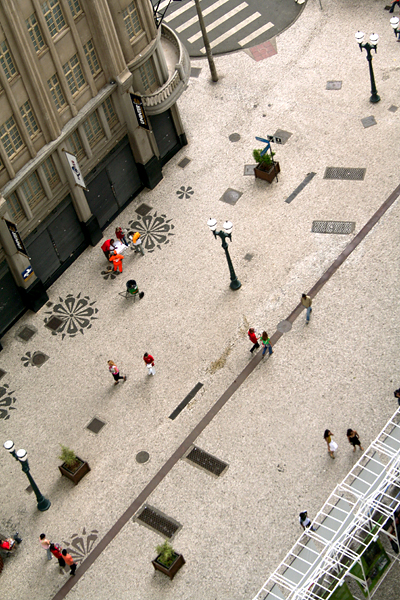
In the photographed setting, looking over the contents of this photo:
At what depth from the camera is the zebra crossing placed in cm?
4659

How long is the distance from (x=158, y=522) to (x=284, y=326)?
30.7 feet

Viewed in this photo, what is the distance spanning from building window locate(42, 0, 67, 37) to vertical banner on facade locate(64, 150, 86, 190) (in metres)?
4.82

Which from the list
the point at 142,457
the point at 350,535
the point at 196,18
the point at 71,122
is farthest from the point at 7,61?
the point at 350,535

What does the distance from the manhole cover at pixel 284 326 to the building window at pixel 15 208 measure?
11.3 metres

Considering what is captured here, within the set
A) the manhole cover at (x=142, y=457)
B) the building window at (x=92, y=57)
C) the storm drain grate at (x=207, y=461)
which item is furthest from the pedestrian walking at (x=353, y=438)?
the building window at (x=92, y=57)

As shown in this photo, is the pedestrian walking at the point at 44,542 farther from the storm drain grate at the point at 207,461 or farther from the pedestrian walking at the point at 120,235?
the pedestrian walking at the point at 120,235

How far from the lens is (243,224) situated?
126 feet

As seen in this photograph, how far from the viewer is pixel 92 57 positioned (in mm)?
35375

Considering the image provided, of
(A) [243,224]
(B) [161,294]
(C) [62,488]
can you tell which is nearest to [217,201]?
(A) [243,224]

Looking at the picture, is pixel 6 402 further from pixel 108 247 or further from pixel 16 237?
pixel 108 247

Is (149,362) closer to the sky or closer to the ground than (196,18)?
closer to the ground

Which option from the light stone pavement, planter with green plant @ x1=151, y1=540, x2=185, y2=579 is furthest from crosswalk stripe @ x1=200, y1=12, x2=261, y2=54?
planter with green plant @ x1=151, y1=540, x2=185, y2=579

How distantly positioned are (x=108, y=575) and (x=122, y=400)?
7042mm

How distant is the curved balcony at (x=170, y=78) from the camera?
1480 inches
